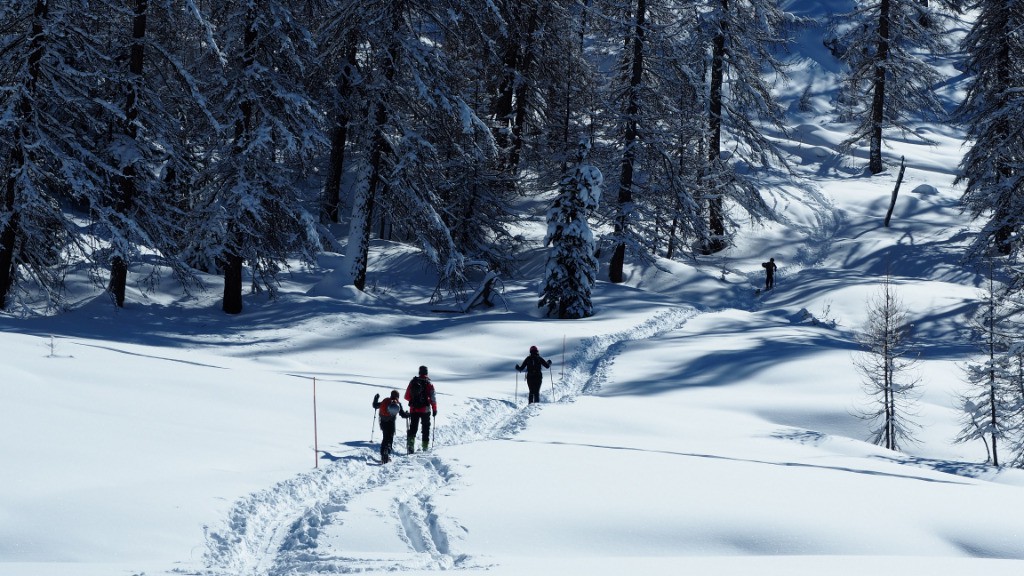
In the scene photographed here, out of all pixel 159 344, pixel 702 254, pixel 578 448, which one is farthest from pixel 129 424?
pixel 702 254

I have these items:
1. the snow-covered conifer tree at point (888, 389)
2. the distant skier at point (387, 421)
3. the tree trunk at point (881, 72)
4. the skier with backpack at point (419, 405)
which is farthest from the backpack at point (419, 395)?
the tree trunk at point (881, 72)

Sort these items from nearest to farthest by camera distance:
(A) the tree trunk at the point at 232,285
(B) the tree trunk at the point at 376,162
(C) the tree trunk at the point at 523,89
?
(A) the tree trunk at the point at 232,285 → (B) the tree trunk at the point at 376,162 → (C) the tree trunk at the point at 523,89

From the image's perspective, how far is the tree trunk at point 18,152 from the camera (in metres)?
18.3

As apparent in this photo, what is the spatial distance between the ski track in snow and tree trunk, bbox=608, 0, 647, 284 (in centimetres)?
1635

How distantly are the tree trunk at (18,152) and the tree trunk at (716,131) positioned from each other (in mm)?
24369

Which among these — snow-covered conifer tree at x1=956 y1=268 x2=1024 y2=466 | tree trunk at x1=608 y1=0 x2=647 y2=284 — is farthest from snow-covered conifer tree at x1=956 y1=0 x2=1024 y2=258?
tree trunk at x1=608 y1=0 x2=647 y2=284

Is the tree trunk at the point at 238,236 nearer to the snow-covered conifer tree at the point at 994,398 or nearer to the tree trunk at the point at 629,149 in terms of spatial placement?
the tree trunk at the point at 629,149

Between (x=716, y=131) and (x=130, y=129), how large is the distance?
24416 millimetres

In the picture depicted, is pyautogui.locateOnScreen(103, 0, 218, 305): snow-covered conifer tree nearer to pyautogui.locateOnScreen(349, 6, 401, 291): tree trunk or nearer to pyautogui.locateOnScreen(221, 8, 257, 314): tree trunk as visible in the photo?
pyautogui.locateOnScreen(221, 8, 257, 314): tree trunk

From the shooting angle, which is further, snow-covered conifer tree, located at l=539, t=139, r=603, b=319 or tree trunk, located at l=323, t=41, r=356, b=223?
tree trunk, located at l=323, t=41, r=356, b=223

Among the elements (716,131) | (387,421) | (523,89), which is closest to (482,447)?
(387,421)

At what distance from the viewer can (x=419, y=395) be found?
523 inches

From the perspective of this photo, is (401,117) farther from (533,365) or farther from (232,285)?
(533,365)

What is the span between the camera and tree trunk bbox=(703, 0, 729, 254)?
34.1 meters
